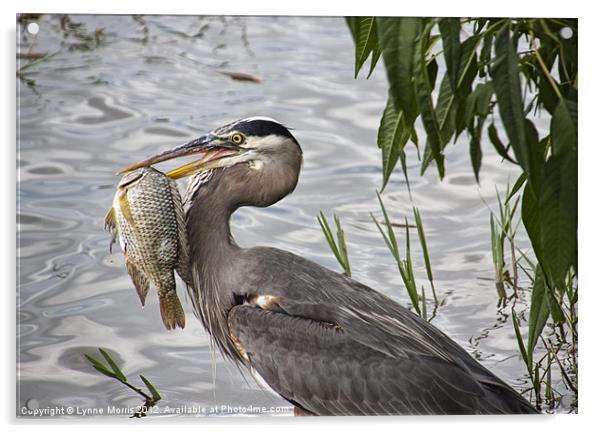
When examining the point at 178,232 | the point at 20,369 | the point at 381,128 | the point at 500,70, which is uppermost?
the point at 500,70

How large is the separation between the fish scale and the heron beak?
0.03 meters

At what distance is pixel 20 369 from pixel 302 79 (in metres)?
1.01

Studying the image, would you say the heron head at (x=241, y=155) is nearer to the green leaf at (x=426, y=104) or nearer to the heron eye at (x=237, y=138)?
the heron eye at (x=237, y=138)

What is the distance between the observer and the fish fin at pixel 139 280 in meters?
2.37

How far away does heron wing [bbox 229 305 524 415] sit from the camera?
2.23 meters

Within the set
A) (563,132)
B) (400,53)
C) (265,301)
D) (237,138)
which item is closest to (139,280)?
(265,301)

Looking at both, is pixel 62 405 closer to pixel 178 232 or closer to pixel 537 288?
pixel 178 232

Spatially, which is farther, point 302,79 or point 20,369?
point 302,79

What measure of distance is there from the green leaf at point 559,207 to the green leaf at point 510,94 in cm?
8
